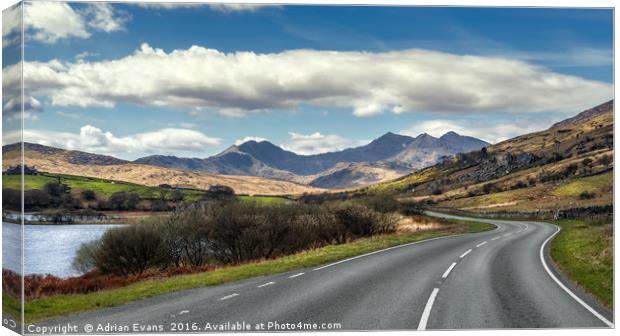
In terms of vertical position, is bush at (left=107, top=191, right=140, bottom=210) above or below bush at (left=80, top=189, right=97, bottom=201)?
below

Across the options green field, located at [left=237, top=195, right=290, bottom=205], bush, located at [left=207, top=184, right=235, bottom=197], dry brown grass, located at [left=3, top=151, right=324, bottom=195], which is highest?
dry brown grass, located at [left=3, top=151, right=324, bottom=195]

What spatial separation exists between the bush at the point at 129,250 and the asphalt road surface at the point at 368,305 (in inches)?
857

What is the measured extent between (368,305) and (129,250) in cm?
2857

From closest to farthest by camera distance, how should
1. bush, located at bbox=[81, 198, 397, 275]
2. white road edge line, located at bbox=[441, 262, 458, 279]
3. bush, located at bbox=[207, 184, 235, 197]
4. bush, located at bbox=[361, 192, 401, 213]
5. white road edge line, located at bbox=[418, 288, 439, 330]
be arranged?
white road edge line, located at bbox=[418, 288, 439, 330] < white road edge line, located at bbox=[441, 262, 458, 279] < bush, located at bbox=[81, 198, 397, 275] < bush, located at bbox=[207, 184, 235, 197] < bush, located at bbox=[361, 192, 401, 213]

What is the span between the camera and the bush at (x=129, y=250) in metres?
37.2

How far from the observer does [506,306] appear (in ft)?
46.5

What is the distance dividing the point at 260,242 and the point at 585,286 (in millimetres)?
27764

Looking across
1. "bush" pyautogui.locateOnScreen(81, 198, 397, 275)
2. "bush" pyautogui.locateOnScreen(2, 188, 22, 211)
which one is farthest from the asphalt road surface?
"bush" pyautogui.locateOnScreen(81, 198, 397, 275)

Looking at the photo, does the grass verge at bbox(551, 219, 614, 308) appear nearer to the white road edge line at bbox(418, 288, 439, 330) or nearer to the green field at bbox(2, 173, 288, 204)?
the white road edge line at bbox(418, 288, 439, 330)

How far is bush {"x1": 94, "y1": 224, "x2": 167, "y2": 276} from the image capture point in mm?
37250

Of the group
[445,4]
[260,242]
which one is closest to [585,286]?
[445,4]

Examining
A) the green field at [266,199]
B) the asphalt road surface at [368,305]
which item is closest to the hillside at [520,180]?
the asphalt road surface at [368,305]

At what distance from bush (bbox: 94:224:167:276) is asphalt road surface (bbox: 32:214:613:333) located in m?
21.8

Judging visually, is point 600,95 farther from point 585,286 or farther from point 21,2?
point 21,2
